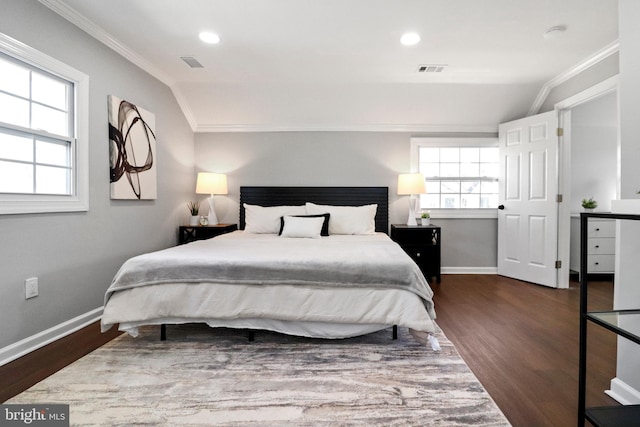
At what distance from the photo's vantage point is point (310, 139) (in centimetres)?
444

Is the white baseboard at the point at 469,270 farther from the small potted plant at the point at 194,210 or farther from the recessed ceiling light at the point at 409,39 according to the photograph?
the small potted plant at the point at 194,210

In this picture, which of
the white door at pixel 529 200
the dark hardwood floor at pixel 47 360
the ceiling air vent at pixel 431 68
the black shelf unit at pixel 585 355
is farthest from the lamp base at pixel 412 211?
the dark hardwood floor at pixel 47 360

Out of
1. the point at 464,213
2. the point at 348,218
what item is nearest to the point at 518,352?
the point at 348,218

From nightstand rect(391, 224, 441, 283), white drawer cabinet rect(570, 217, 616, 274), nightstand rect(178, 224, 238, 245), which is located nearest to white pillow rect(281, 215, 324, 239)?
nightstand rect(178, 224, 238, 245)

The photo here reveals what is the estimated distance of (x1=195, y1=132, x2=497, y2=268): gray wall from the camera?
441 centimetres

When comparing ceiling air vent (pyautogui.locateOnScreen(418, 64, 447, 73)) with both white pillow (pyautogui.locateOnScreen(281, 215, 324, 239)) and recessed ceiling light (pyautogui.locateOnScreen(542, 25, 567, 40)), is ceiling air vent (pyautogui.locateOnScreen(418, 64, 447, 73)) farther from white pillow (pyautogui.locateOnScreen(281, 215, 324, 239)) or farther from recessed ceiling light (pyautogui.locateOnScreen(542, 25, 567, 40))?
white pillow (pyautogui.locateOnScreen(281, 215, 324, 239))

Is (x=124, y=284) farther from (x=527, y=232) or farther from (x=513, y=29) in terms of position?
(x=527, y=232)

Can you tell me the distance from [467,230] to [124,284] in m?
4.15

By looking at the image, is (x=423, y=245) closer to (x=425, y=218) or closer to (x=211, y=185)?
(x=425, y=218)

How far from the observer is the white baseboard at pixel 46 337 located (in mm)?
1970

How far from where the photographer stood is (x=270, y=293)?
6.84ft

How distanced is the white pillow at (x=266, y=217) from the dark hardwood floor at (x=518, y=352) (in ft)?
6.10

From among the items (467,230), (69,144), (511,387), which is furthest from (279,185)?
(511,387)

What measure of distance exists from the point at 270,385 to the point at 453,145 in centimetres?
398
